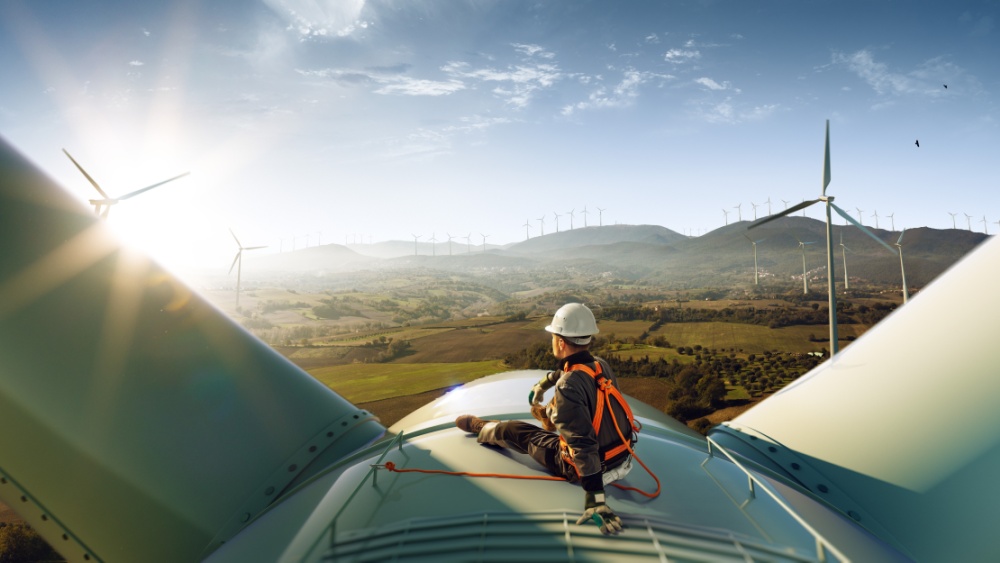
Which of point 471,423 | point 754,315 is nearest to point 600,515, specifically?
point 471,423

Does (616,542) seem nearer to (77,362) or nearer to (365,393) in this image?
(77,362)

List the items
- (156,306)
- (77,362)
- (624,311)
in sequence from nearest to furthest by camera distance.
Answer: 1. (77,362)
2. (156,306)
3. (624,311)

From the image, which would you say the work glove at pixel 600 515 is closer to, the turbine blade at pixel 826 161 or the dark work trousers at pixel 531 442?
the dark work trousers at pixel 531 442

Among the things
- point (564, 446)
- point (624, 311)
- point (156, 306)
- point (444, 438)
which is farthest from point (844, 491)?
point (624, 311)

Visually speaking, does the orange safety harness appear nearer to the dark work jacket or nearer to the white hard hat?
the dark work jacket

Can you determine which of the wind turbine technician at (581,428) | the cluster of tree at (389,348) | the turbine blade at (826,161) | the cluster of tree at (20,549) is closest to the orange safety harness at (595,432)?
the wind turbine technician at (581,428)

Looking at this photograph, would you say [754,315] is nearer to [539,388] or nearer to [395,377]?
[395,377]
